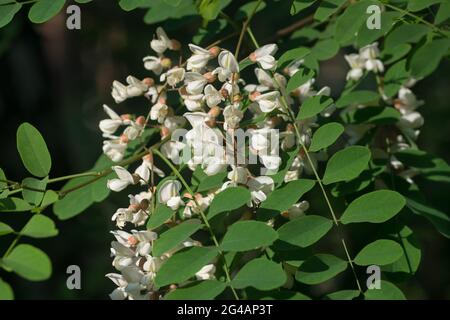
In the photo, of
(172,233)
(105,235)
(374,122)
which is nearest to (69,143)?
(105,235)

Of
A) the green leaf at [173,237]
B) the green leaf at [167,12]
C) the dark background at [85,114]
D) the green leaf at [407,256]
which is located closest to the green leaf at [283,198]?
the green leaf at [173,237]

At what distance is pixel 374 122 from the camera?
175cm

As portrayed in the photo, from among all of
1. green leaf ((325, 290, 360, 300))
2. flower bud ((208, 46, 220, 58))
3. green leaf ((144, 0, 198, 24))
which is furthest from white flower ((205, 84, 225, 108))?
green leaf ((144, 0, 198, 24))

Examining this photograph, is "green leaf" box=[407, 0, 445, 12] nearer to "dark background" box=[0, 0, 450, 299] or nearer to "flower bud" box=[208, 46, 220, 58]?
"flower bud" box=[208, 46, 220, 58]

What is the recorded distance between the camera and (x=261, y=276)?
1.21m

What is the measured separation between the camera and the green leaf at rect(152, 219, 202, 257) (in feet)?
4.20

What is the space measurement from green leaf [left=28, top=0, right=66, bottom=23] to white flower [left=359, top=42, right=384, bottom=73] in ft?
2.41

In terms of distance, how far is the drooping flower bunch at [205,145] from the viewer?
1362 millimetres

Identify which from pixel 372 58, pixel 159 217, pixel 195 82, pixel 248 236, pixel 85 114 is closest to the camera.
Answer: pixel 248 236

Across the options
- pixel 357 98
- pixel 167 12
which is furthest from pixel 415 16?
pixel 167 12

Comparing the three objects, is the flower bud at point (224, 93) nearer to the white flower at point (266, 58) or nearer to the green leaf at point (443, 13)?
the white flower at point (266, 58)

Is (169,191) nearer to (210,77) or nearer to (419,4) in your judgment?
(210,77)

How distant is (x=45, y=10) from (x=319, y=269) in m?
0.82

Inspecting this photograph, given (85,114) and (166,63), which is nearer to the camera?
(166,63)
